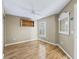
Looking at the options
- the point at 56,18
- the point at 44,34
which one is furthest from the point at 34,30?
the point at 56,18

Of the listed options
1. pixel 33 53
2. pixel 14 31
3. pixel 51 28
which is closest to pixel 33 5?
pixel 33 53

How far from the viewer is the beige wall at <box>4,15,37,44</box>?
185 inches

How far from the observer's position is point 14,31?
5070 mm

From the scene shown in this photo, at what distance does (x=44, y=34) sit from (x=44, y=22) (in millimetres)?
984

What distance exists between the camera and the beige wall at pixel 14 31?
185 inches

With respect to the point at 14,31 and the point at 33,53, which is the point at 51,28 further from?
the point at 14,31

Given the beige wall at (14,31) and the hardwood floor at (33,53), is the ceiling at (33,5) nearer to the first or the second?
the beige wall at (14,31)

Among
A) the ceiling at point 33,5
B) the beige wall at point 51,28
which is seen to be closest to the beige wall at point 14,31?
the ceiling at point 33,5

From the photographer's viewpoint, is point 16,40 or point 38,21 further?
point 38,21

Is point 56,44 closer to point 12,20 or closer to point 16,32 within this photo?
point 16,32

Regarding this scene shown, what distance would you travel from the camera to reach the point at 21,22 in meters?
5.50

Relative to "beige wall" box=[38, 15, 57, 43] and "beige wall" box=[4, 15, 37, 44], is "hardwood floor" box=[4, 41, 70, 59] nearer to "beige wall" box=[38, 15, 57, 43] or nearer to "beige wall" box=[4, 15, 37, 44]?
"beige wall" box=[4, 15, 37, 44]

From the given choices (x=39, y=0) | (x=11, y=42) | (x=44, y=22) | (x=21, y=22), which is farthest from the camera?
(x=44, y=22)

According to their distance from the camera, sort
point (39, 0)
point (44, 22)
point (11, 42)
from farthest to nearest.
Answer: point (44, 22) < point (11, 42) < point (39, 0)
